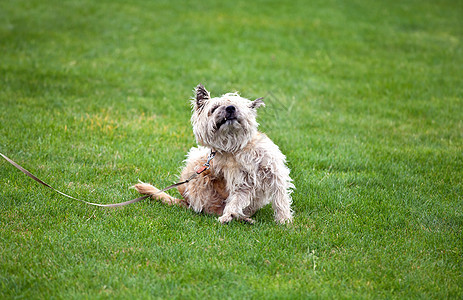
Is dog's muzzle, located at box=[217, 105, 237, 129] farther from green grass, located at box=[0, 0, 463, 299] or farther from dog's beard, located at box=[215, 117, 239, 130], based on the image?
green grass, located at box=[0, 0, 463, 299]

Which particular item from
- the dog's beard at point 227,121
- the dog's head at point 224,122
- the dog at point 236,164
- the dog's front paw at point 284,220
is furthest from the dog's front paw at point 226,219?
the dog's beard at point 227,121

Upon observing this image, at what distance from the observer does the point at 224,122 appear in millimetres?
5441

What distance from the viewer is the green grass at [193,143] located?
181 inches

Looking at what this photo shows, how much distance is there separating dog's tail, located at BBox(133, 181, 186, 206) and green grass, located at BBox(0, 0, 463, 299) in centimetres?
14

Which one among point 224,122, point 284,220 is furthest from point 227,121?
point 284,220

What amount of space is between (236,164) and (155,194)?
44.8 inches

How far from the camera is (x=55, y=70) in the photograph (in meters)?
11.4

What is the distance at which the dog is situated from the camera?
5.49 m

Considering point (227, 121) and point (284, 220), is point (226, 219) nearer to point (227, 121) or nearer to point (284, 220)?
point (284, 220)

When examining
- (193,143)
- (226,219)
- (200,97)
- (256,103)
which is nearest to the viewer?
(226,219)

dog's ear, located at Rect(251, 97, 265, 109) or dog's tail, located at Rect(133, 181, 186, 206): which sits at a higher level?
dog's ear, located at Rect(251, 97, 265, 109)

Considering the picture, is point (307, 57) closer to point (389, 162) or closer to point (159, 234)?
point (389, 162)

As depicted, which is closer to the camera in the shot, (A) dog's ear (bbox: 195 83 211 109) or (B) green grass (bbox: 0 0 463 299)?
(B) green grass (bbox: 0 0 463 299)

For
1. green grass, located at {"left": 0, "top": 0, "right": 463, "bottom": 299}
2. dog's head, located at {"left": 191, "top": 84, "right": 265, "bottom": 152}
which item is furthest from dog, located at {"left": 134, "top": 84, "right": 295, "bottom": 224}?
green grass, located at {"left": 0, "top": 0, "right": 463, "bottom": 299}
